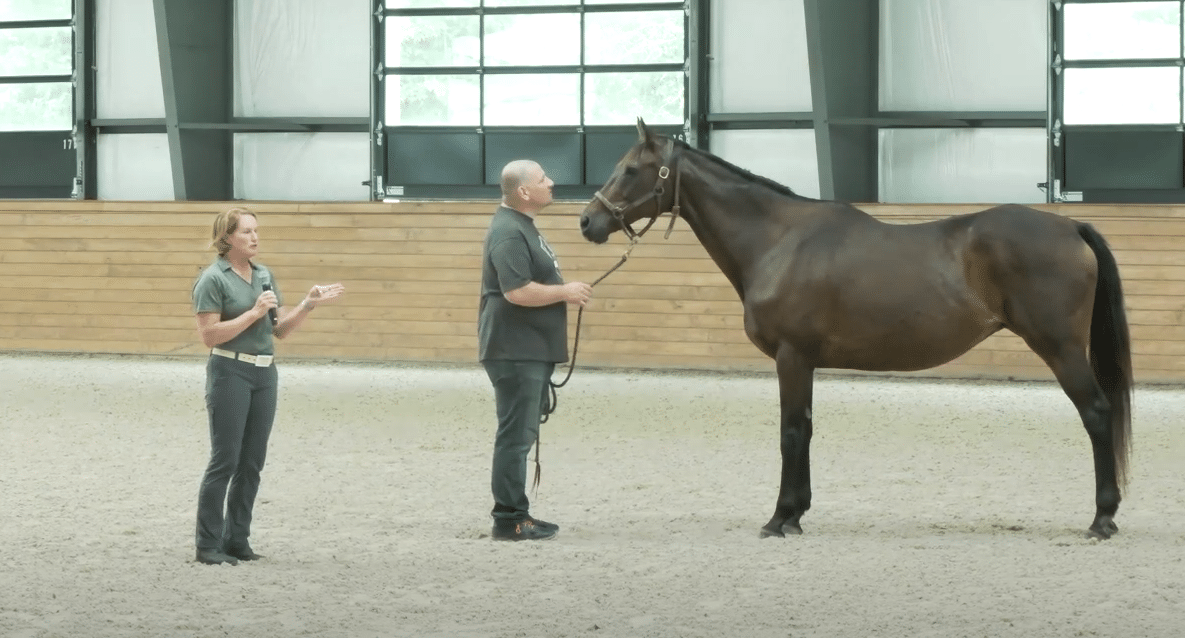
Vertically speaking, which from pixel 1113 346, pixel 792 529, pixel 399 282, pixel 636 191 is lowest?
pixel 792 529

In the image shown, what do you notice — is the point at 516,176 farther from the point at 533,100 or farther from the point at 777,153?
the point at 533,100

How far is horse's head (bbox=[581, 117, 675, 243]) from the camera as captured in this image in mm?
6688

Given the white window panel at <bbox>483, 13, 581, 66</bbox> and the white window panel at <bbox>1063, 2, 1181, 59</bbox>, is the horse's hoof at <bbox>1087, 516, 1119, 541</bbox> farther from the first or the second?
the white window panel at <bbox>483, 13, 581, 66</bbox>

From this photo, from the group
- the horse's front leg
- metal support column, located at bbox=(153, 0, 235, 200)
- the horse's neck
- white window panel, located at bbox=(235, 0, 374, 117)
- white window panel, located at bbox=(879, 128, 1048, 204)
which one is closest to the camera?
the horse's front leg

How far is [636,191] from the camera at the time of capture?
22.0 ft

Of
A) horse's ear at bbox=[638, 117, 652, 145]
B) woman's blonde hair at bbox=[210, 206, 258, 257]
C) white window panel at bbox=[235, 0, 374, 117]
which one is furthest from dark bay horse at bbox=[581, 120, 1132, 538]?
white window panel at bbox=[235, 0, 374, 117]

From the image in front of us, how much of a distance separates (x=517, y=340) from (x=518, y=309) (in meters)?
0.13

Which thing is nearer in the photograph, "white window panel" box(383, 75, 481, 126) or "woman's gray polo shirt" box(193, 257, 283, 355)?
"woman's gray polo shirt" box(193, 257, 283, 355)

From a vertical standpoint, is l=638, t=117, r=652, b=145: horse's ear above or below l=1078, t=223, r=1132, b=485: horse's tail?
above

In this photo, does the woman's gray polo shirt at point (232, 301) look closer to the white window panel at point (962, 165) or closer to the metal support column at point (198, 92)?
the white window panel at point (962, 165)

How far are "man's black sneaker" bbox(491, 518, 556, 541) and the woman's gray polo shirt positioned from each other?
122cm

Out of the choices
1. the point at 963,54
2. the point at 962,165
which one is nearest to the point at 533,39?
the point at 963,54

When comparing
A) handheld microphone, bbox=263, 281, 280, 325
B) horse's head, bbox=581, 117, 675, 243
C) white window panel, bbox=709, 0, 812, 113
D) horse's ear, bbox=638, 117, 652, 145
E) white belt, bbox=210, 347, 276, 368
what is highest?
white window panel, bbox=709, 0, 812, 113

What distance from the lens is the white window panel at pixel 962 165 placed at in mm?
14352
